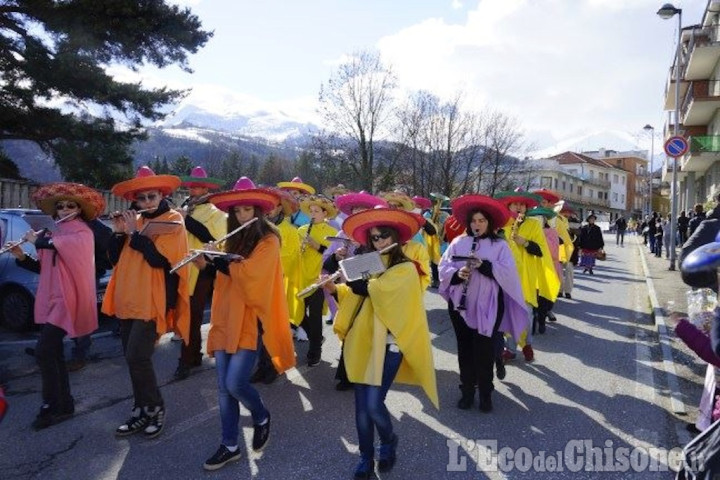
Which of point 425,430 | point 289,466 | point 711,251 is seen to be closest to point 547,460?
point 425,430

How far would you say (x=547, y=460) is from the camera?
409 cm

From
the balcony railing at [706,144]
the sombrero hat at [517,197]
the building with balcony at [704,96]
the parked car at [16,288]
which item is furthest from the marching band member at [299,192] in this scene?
the balcony railing at [706,144]

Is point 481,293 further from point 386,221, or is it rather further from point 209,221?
point 209,221

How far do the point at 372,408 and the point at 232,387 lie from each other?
3.16 feet

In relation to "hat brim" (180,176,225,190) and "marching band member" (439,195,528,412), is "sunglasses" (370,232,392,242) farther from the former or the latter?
"hat brim" (180,176,225,190)

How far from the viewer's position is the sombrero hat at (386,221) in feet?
12.4

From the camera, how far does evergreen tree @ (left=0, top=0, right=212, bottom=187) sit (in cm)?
1362

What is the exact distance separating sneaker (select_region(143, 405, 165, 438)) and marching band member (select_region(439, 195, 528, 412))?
8.27 ft

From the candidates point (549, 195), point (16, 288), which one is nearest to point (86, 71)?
point (16, 288)

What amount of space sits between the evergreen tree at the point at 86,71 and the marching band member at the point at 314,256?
916 centimetres

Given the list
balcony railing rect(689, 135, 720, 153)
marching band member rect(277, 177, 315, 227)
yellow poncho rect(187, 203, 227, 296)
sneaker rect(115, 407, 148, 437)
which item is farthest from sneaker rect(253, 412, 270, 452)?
balcony railing rect(689, 135, 720, 153)

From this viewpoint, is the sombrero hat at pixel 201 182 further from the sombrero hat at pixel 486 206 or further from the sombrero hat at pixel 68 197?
the sombrero hat at pixel 486 206

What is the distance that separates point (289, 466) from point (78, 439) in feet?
5.54

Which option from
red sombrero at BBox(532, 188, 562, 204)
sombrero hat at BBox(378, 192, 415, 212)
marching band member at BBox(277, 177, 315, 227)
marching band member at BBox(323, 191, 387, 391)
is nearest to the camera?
marching band member at BBox(323, 191, 387, 391)
